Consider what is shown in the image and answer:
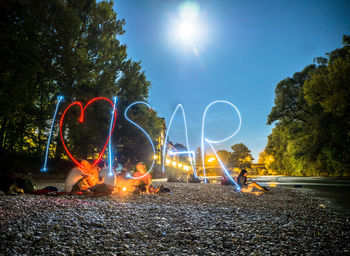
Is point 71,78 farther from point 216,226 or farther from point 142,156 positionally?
point 216,226

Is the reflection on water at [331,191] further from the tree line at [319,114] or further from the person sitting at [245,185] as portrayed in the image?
the tree line at [319,114]

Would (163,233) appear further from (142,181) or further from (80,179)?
(142,181)

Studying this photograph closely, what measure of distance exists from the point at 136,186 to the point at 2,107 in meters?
8.01

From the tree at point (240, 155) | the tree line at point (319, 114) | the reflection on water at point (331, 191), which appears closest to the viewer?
the reflection on water at point (331, 191)

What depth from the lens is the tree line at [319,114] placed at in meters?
22.5

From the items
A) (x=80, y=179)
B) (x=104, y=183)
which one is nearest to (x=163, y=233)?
(x=104, y=183)

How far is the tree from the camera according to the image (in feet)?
302

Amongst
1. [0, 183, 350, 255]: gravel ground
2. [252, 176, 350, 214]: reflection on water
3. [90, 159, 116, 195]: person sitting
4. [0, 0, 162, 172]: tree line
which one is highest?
[0, 0, 162, 172]: tree line

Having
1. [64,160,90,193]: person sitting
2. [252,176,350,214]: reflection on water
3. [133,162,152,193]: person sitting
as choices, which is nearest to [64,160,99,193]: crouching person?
[64,160,90,193]: person sitting

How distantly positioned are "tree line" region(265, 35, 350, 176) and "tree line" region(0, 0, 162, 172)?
20331mm

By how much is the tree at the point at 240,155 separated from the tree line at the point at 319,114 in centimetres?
4858

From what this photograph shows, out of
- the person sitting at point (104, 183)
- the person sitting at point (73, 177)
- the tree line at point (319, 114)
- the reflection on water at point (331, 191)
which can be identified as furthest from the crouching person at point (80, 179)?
the tree line at point (319, 114)

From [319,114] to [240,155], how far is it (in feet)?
211

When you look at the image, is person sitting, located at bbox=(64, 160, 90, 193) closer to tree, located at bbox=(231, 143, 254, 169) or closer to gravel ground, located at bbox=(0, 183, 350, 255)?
gravel ground, located at bbox=(0, 183, 350, 255)
